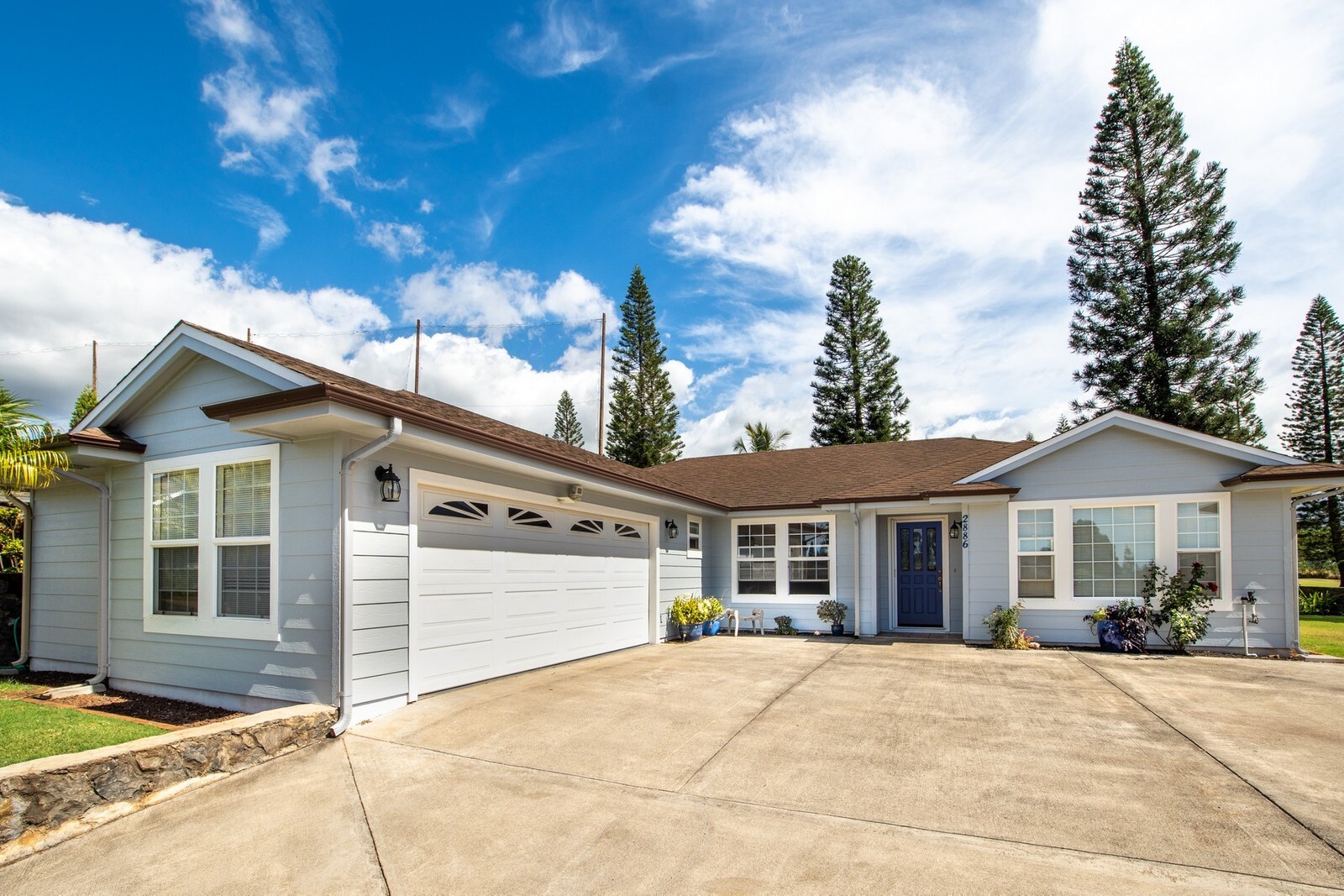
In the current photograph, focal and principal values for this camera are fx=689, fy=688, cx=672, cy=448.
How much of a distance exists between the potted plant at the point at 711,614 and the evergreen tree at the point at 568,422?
30.1 metres

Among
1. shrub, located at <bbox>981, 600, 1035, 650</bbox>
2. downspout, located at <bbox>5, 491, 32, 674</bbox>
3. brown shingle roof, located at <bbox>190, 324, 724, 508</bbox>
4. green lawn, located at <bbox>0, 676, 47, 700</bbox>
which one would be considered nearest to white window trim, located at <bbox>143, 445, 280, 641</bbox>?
brown shingle roof, located at <bbox>190, 324, 724, 508</bbox>

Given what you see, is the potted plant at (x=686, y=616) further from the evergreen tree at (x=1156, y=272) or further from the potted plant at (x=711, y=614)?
the evergreen tree at (x=1156, y=272)

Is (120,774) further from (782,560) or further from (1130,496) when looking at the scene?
(1130,496)

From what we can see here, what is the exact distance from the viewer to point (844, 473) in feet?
50.3

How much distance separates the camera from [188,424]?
727 cm

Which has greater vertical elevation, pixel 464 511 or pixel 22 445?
pixel 22 445

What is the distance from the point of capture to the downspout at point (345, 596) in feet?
19.1

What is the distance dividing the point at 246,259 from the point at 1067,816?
811 inches

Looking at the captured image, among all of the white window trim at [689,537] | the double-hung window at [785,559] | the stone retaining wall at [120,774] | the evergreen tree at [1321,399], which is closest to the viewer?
the stone retaining wall at [120,774]

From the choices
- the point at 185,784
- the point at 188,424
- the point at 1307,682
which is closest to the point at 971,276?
the point at 1307,682

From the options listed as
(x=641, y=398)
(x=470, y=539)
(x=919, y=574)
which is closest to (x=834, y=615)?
(x=919, y=574)

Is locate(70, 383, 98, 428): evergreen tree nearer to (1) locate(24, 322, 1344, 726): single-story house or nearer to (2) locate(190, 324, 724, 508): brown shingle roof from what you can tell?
(1) locate(24, 322, 1344, 726): single-story house

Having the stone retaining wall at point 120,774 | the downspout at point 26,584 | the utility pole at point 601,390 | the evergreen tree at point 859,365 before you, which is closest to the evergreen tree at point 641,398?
the utility pole at point 601,390

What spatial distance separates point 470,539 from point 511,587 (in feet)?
3.03
